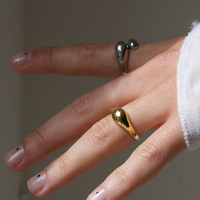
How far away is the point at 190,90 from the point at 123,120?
14cm

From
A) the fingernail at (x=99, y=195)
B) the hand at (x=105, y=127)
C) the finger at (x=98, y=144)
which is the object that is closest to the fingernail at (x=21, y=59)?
the hand at (x=105, y=127)

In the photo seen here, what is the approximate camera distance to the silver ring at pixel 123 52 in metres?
0.64

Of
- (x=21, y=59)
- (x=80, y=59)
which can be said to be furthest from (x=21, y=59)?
(x=80, y=59)

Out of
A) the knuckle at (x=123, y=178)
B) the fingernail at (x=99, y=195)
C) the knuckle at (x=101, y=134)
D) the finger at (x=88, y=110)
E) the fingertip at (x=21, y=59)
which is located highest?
the fingertip at (x=21, y=59)

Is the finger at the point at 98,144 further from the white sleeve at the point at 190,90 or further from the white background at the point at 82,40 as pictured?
the white background at the point at 82,40

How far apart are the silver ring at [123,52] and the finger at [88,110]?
0.05 m

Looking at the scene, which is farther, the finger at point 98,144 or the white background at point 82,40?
the white background at point 82,40

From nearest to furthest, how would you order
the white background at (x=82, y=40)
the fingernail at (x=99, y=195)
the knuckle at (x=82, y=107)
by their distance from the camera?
1. the fingernail at (x=99, y=195)
2. the knuckle at (x=82, y=107)
3. the white background at (x=82, y=40)

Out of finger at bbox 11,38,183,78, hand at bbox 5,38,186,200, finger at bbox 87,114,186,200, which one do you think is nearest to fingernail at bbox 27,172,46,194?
hand at bbox 5,38,186,200

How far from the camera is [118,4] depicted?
103 cm

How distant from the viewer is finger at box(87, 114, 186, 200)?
1.57 ft

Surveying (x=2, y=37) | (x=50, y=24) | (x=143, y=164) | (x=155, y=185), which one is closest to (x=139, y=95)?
(x=143, y=164)

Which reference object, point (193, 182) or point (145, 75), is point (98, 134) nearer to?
point (145, 75)

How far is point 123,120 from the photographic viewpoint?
0.51 meters
